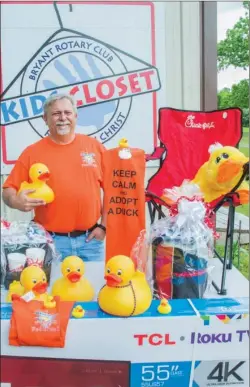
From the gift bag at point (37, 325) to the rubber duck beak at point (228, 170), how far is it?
93 cm

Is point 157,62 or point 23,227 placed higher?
point 157,62

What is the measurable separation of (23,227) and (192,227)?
645mm

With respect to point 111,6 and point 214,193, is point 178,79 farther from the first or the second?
point 214,193

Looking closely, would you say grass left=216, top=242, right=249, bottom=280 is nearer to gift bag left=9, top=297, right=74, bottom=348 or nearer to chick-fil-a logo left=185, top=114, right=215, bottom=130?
chick-fil-a logo left=185, top=114, right=215, bottom=130

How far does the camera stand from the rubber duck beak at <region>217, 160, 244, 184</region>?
2146 mm

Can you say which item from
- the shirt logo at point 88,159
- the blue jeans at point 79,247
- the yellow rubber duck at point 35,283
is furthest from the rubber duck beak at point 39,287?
the shirt logo at point 88,159

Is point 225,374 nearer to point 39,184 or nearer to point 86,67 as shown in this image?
point 39,184

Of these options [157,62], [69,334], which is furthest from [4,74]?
[69,334]

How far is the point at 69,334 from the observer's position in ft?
5.42

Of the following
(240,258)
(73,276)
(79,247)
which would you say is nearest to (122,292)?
(73,276)

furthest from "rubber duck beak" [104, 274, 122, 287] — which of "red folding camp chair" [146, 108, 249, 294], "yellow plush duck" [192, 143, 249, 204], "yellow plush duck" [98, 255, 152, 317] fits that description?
"red folding camp chair" [146, 108, 249, 294]

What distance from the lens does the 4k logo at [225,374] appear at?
1747 millimetres

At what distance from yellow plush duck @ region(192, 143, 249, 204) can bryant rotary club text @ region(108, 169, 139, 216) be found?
1.19 ft

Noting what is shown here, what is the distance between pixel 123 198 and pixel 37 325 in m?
0.72
